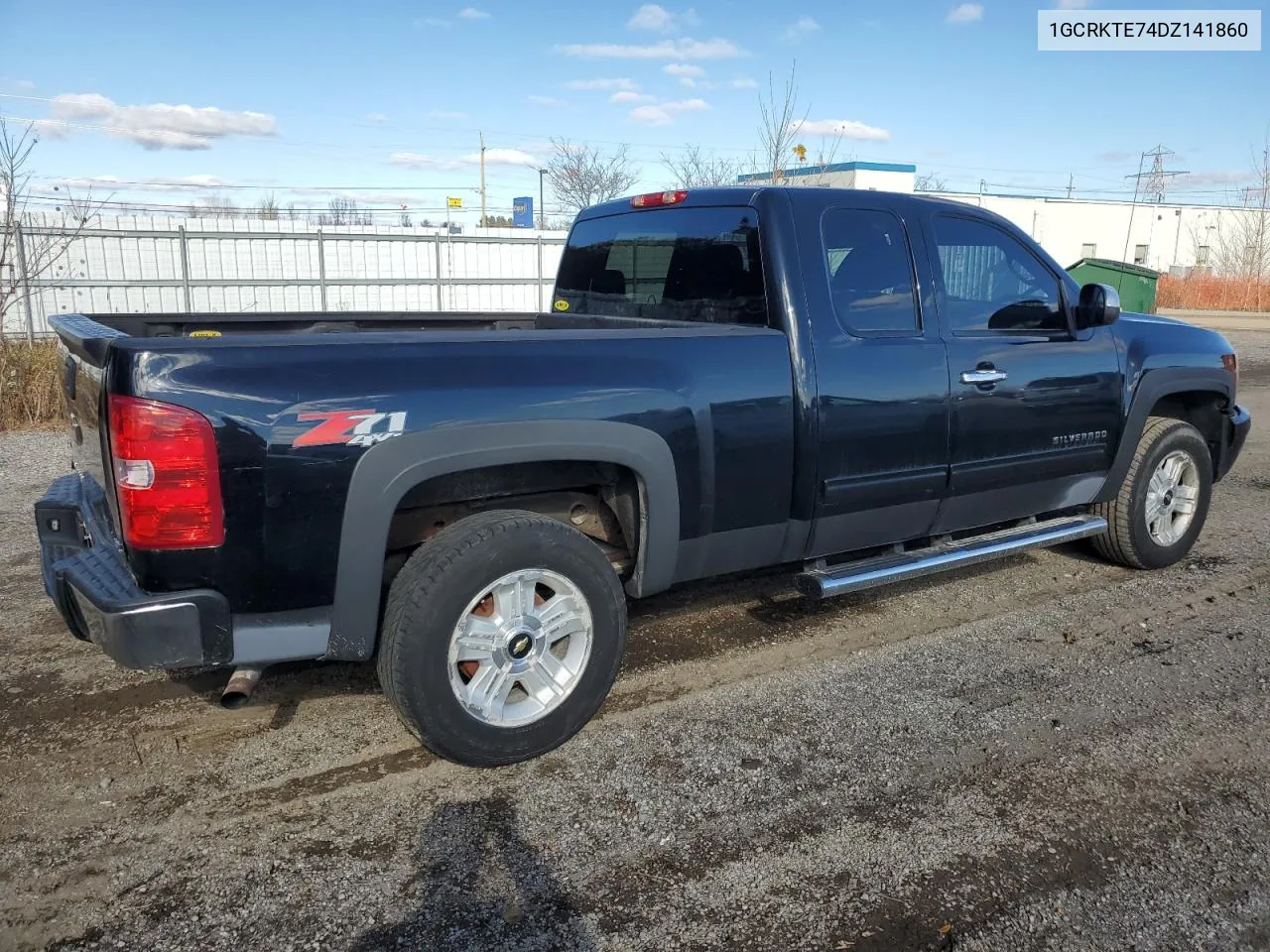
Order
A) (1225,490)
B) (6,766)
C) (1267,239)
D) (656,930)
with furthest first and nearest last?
1. (1267,239)
2. (1225,490)
3. (6,766)
4. (656,930)

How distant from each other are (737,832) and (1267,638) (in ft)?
9.97

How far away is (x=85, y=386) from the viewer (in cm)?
312

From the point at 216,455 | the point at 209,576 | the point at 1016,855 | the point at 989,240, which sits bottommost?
the point at 1016,855

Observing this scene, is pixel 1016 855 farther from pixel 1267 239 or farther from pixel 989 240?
pixel 1267 239

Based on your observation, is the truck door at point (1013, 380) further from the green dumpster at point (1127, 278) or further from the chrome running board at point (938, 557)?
the green dumpster at point (1127, 278)

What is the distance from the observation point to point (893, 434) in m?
3.97

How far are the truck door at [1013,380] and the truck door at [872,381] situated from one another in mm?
143

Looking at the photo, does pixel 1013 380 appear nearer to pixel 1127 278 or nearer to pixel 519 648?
pixel 519 648

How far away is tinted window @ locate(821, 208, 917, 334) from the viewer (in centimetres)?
392

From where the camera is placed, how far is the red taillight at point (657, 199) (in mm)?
4309

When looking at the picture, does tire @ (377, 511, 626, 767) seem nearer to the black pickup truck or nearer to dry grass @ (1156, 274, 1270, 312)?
the black pickup truck

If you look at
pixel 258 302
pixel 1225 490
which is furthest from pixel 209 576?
pixel 258 302

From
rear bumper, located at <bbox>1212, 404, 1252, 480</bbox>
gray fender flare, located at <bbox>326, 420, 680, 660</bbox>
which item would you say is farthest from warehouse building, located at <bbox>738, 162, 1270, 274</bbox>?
gray fender flare, located at <bbox>326, 420, 680, 660</bbox>

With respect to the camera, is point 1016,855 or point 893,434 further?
point 893,434
